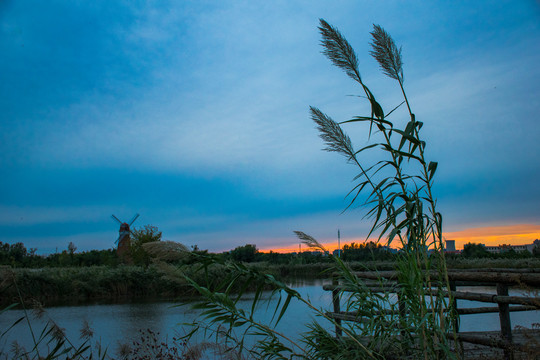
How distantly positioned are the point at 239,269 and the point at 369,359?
104cm

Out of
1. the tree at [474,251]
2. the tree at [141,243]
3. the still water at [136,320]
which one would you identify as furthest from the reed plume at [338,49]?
the tree at [141,243]

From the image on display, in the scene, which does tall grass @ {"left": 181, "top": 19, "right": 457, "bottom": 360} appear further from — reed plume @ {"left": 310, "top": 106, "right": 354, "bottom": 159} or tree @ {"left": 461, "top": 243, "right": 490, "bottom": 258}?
tree @ {"left": 461, "top": 243, "right": 490, "bottom": 258}

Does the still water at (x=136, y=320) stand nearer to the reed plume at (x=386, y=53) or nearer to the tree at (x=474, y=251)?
the tree at (x=474, y=251)

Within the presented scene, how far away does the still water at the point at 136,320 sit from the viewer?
8.17 m

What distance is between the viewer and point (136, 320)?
35.7 feet

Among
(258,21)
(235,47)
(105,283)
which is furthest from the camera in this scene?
(105,283)

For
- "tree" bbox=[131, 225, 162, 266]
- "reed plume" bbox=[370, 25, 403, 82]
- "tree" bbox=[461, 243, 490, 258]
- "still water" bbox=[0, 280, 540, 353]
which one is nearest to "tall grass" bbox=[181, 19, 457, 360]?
"reed plume" bbox=[370, 25, 403, 82]

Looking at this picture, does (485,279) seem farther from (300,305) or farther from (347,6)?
(300,305)

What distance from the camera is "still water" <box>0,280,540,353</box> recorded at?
817cm

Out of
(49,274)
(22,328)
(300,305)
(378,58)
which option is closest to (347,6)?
(378,58)

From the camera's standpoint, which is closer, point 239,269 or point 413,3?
point 239,269

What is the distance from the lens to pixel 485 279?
113 inches

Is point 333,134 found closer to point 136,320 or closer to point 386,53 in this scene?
point 386,53

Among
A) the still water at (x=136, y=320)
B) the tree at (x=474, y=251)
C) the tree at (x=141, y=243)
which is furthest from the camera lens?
the tree at (x=141, y=243)
